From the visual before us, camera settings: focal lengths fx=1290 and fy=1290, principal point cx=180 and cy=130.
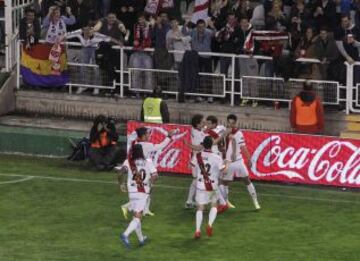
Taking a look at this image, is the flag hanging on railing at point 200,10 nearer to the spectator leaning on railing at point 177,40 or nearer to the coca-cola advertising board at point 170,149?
the spectator leaning on railing at point 177,40

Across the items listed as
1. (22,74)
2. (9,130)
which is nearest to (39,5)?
(22,74)

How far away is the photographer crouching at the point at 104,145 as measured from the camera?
28.5 m

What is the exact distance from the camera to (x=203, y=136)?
2489cm

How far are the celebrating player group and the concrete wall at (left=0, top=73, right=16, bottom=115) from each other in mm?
7955

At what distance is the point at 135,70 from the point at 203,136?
628 cm

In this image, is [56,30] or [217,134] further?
[56,30]

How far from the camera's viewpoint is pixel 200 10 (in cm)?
3100

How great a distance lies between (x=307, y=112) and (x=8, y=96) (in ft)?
26.8

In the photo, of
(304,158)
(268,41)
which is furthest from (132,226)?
(268,41)

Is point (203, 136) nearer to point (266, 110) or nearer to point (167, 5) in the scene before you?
point (266, 110)

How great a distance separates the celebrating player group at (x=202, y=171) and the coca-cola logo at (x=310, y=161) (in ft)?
5.39

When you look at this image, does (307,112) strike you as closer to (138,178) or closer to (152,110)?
(152,110)

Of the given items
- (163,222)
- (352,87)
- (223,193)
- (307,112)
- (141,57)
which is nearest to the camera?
(163,222)

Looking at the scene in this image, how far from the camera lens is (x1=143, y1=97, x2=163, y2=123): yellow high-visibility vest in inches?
1103
